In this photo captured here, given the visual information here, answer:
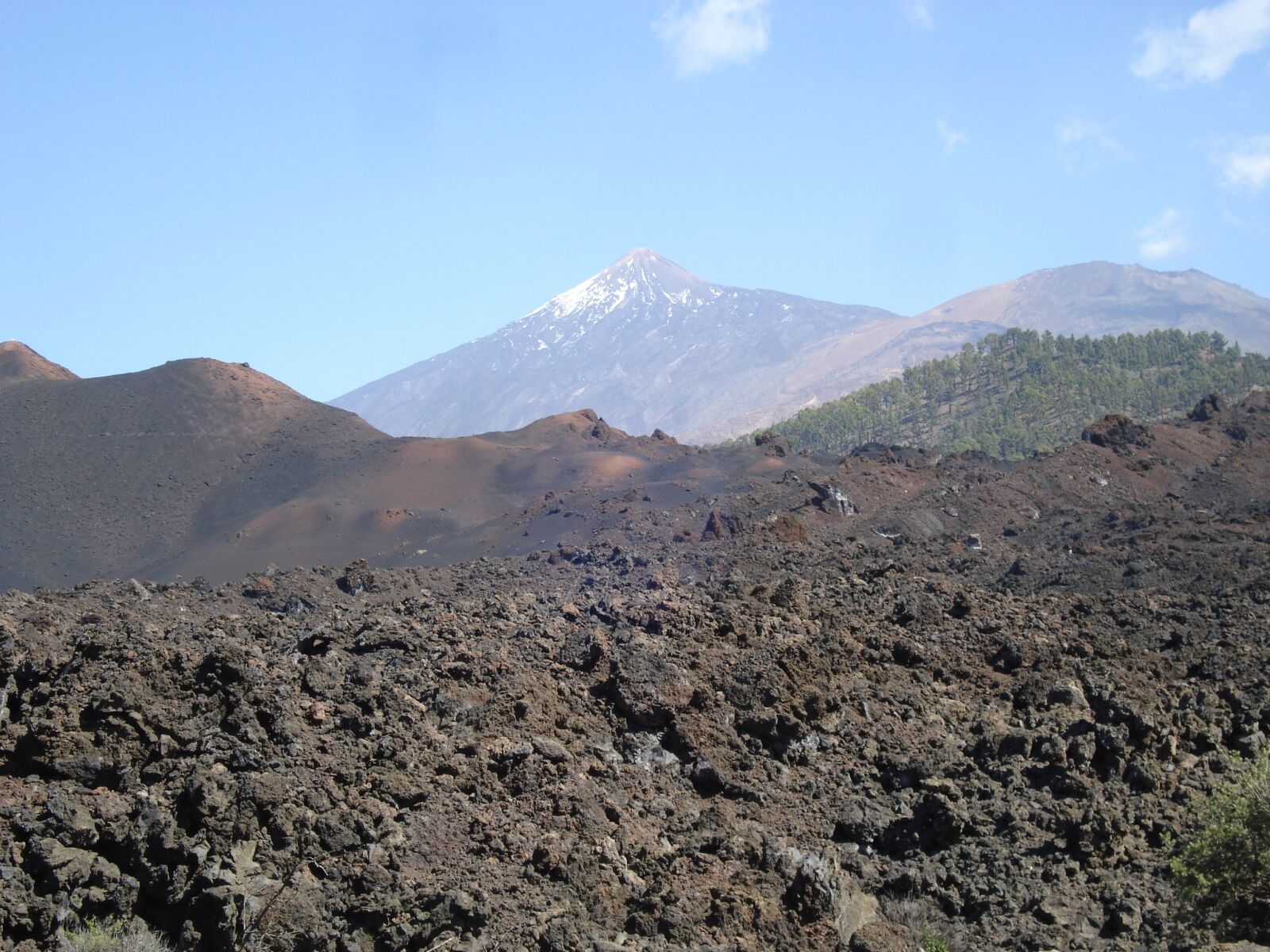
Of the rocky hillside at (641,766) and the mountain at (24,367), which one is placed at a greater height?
the mountain at (24,367)

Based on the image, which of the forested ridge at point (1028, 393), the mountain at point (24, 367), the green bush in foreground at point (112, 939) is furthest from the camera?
the forested ridge at point (1028, 393)

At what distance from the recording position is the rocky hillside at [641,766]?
1010 cm

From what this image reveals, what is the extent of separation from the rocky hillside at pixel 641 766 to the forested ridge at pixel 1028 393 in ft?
206

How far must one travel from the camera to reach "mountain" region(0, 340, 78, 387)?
67125 mm

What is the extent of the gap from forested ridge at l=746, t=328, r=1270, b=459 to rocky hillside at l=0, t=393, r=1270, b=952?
6279 centimetres

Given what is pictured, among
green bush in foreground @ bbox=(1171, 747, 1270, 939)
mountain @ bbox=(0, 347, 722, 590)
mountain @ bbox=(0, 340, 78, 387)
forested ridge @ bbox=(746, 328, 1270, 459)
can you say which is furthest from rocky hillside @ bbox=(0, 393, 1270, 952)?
forested ridge @ bbox=(746, 328, 1270, 459)

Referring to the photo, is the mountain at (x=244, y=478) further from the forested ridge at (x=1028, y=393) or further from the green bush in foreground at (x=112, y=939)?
the green bush in foreground at (x=112, y=939)

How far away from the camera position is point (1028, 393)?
8744 cm

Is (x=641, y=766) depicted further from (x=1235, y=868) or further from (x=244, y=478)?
(x=244, y=478)

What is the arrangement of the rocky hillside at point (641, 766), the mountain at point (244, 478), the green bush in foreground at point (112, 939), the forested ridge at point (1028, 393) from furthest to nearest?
the forested ridge at point (1028, 393), the mountain at point (244, 478), the rocky hillside at point (641, 766), the green bush in foreground at point (112, 939)

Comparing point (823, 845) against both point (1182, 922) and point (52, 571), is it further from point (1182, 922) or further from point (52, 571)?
point (52, 571)

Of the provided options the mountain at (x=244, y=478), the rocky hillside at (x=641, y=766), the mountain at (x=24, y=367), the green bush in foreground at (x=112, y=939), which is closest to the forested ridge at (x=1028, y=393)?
the mountain at (x=244, y=478)

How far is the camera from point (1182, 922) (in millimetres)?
10688

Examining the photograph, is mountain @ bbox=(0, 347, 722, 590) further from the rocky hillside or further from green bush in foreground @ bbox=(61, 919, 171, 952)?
green bush in foreground @ bbox=(61, 919, 171, 952)
